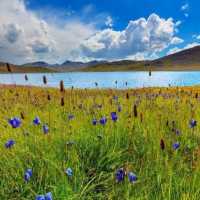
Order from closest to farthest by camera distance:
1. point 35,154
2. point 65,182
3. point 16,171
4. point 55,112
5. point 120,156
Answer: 1. point 65,182
2. point 16,171
3. point 35,154
4. point 120,156
5. point 55,112

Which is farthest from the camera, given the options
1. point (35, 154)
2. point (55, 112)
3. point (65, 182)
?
point (55, 112)

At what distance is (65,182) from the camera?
2.42 metres

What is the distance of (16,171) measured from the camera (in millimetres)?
2781

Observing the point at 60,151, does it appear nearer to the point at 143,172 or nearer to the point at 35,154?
the point at 35,154

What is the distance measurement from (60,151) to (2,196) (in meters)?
0.77

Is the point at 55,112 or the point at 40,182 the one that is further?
the point at 55,112

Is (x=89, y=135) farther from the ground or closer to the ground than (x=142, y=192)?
farther from the ground

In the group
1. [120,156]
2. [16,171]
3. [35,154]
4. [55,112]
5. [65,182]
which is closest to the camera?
[65,182]

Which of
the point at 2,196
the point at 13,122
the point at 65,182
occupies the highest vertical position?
the point at 13,122

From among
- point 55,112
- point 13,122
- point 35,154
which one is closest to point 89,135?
point 35,154

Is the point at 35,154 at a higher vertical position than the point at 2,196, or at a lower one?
higher

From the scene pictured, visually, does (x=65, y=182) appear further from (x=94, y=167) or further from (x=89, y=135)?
(x=89, y=135)

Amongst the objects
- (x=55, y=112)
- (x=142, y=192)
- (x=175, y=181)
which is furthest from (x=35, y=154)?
(x=55, y=112)

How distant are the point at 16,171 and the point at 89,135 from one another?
3.43 ft
